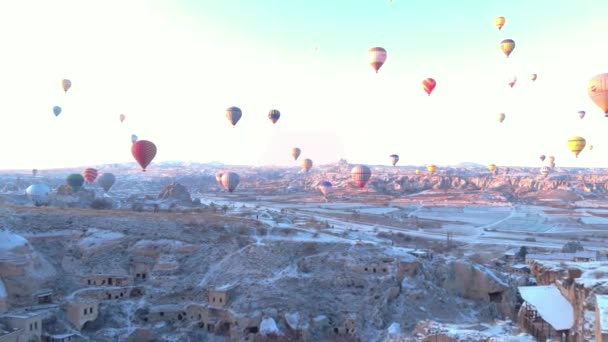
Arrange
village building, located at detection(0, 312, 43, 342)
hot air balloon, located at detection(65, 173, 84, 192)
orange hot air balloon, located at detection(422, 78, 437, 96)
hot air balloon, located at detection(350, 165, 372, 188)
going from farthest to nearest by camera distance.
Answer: hot air balloon, located at detection(65, 173, 84, 192)
hot air balloon, located at detection(350, 165, 372, 188)
orange hot air balloon, located at detection(422, 78, 437, 96)
village building, located at detection(0, 312, 43, 342)

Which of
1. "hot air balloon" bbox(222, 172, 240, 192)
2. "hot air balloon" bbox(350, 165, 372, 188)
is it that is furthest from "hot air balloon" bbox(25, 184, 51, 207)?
"hot air balloon" bbox(350, 165, 372, 188)

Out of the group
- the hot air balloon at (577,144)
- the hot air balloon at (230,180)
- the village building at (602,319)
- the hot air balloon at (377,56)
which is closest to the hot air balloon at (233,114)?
the hot air balloon at (230,180)

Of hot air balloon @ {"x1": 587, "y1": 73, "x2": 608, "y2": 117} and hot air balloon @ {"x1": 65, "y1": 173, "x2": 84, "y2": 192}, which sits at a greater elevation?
hot air balloon @ {"x1": 587, "y1": 73, "x2": 608, "y2": 117}

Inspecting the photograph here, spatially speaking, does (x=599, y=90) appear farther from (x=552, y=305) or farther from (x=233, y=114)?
(x=233, y=114)

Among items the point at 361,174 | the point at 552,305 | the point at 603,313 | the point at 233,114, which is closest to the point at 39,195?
the point at 233,114

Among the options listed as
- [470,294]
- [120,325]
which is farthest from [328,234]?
[120,325]

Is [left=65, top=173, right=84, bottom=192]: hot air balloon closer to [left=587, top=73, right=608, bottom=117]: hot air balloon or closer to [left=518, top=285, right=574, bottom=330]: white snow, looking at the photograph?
[left=587, top=73, right=608, bottom=117]: hot air balloon
